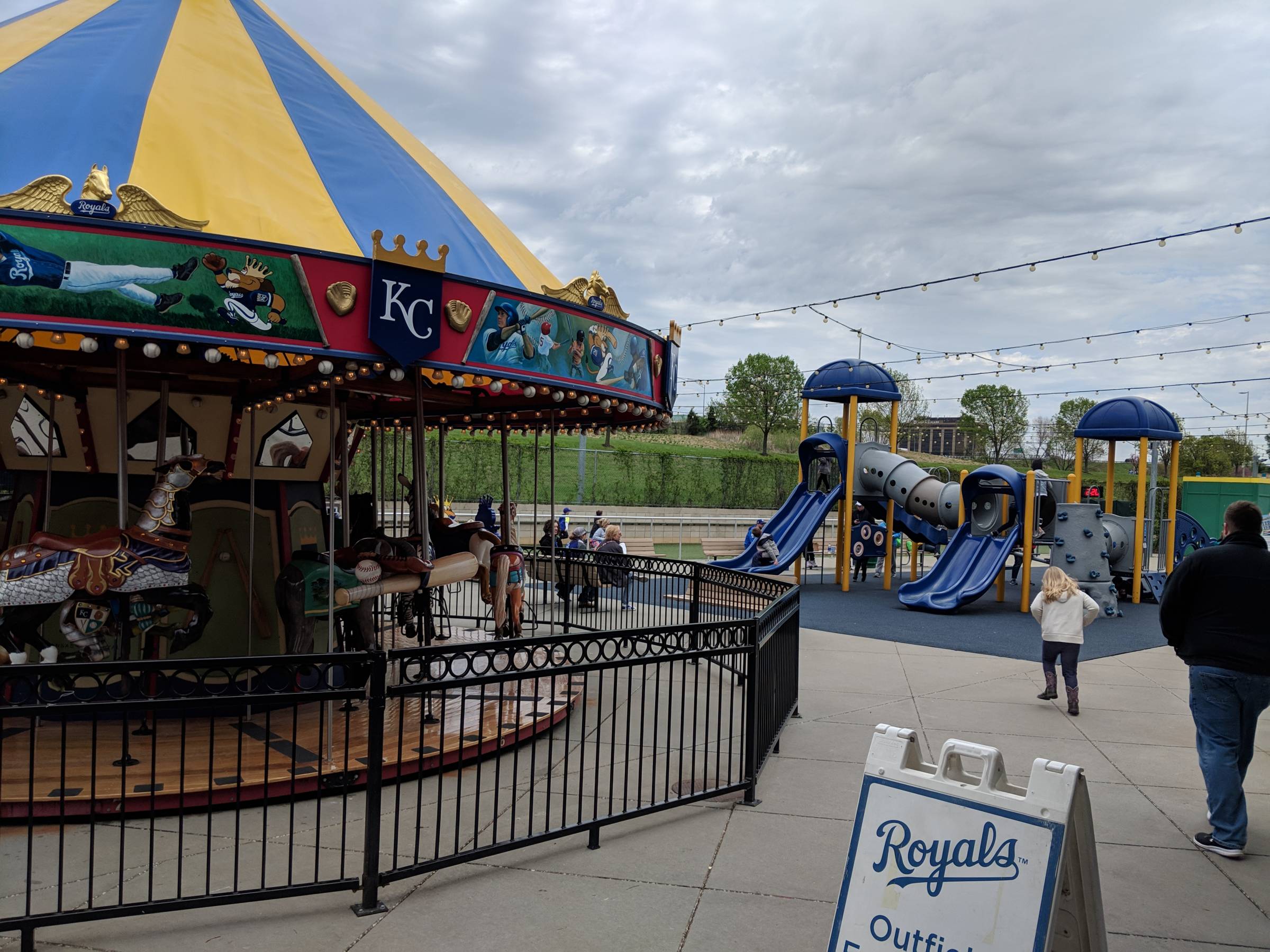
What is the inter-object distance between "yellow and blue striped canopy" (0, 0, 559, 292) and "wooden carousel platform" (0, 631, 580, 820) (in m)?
3.28

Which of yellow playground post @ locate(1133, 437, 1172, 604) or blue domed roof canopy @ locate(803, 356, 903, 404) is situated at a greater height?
blue domed roof canopy @ locate(803, 356, 903, 404)

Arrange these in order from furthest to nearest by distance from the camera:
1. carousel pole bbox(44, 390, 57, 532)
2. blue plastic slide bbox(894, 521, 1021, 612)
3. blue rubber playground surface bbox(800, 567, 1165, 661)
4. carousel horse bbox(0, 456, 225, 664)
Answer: blue plastic slide bbox(894, 521, 1021, 612) → blue rubber playground surface bbox(800, 567, 1165, 661) → carousel pole bbox(44, 390, 57, 532) → carousel horse bbox(0, 456, 225, 664)

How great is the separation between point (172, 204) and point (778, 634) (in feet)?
16.9

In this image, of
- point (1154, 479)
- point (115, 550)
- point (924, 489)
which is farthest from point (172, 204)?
point (1154, 479)

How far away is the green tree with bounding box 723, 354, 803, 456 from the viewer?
57.2 metres

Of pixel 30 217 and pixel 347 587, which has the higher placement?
pixel 30 217

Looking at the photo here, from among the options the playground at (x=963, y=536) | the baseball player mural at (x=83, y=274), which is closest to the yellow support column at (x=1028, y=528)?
the playground at (x=963, y=536)

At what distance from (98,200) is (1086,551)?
16450 mm

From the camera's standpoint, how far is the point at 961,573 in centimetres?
1698

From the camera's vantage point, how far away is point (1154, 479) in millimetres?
26109

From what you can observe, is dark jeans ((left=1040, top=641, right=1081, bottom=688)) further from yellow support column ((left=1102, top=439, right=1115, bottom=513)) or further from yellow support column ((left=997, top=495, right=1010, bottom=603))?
yellow support column ((left=1102, top=439, right=1115, bottom=513))

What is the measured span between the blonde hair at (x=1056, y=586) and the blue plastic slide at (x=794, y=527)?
33.1ft

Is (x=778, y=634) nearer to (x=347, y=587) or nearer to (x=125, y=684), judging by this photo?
(x=347, y=587)

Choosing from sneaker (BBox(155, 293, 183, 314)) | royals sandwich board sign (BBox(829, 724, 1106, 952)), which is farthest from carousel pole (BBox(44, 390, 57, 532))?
royals sandwich board sign (BBox(829, 724, 1106, 952))
